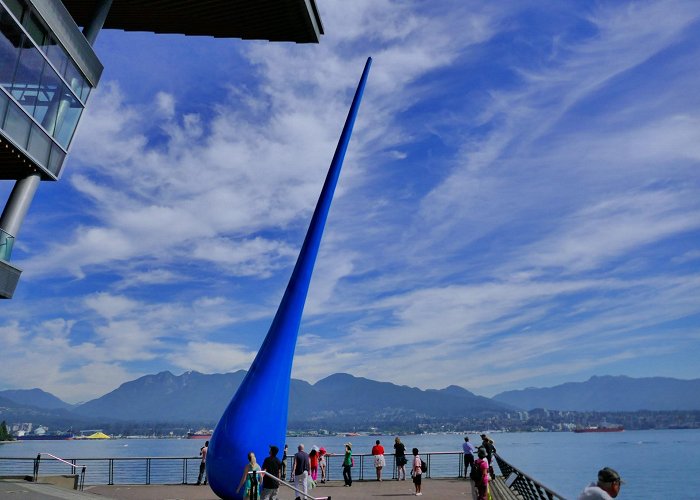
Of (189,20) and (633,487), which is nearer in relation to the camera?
(189,20)

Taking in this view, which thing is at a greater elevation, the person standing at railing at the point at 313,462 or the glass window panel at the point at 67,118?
the glass window panel at the point at 67,118

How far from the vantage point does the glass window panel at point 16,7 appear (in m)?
16.3

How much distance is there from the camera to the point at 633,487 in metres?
76.8

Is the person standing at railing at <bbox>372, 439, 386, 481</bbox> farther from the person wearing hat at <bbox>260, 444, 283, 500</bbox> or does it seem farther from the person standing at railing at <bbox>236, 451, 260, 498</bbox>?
the person wearing hat at <bbox>260, 444, 283, 500</bbox>

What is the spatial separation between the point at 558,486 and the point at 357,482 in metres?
54.8

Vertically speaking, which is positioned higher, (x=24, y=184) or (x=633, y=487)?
(x=24, y=184)

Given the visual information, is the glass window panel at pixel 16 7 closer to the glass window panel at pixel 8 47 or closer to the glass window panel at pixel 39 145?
the glass window panel at pixel 8 47

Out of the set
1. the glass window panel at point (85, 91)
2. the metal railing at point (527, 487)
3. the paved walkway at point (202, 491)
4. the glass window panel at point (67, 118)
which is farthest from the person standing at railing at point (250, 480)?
the glass window panel at point (85, 91)

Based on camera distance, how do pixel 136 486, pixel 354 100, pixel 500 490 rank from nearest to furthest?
1. pixel 500 490
2. pixel 136 486
3. pixel 354 100

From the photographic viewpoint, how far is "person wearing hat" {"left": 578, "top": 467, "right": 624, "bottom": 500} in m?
4.81

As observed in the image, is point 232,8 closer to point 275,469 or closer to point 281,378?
point 281,378

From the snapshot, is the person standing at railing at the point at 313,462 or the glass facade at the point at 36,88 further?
the person standing at railing at the point at 313,462

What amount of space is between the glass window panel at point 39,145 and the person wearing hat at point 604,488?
58.6 ft

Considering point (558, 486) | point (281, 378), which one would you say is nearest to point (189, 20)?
point (281, 378)
